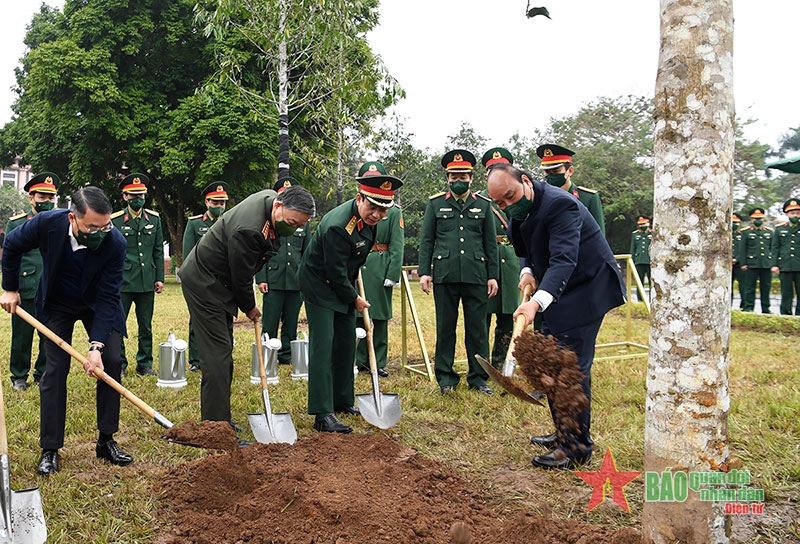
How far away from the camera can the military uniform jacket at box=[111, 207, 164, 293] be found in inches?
266

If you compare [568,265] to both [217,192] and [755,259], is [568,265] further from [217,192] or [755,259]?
[755,259]

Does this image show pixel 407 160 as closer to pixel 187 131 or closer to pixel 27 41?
pixel 187 131

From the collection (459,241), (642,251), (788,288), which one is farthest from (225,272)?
(642,251)

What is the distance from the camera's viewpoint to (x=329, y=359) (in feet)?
15.7

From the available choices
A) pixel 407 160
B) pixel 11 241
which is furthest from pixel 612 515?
pixel 407 160

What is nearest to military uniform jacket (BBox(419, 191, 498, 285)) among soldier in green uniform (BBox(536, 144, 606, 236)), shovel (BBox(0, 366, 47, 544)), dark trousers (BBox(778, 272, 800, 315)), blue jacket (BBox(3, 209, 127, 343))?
soldier in green uniform (BBox(536, 144, 606, 236))

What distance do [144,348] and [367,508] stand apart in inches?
175

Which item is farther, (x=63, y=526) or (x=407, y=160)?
(x=407, y=160)

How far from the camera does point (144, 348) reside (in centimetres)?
668

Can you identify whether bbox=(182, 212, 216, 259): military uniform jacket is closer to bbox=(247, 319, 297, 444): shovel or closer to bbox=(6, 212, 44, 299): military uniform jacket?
bbox=(6, 212, 44, 299): military uniform jacket

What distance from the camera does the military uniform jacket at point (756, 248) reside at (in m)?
13.2

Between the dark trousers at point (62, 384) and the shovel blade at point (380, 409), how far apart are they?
170cm

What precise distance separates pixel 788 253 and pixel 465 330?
30.7 feet

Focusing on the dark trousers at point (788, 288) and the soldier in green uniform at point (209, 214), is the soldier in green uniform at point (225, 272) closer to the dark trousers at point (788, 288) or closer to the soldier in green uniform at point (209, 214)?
the soldier in green uniform at point (209, 214)
